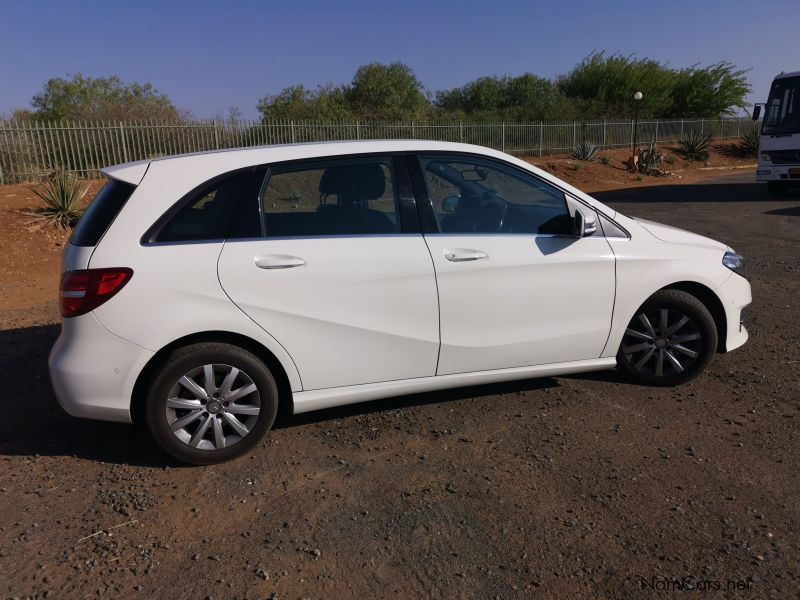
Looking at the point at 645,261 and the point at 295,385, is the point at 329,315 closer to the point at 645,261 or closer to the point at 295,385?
the point at 295,385

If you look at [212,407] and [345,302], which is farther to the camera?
[345,302]

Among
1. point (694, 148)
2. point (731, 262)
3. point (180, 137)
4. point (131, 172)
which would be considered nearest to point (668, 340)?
point (731, 262)

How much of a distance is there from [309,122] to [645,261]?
22153mm

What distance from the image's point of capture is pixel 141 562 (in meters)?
2.95

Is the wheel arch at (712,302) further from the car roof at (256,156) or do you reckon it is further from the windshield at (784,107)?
the windshield at (784,107)

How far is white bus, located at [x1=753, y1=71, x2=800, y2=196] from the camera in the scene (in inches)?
614

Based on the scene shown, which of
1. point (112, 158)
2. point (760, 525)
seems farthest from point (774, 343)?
point (112, 158)

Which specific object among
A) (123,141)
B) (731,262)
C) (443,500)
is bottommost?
(443,500)

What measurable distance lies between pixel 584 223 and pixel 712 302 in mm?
1175

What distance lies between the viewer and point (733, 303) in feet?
15.5

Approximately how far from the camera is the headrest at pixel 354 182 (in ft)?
13.3

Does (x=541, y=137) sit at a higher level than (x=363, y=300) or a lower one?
higher

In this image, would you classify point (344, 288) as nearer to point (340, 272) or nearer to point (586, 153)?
point (340, 272)

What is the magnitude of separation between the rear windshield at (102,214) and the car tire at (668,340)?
3257 millimetres
